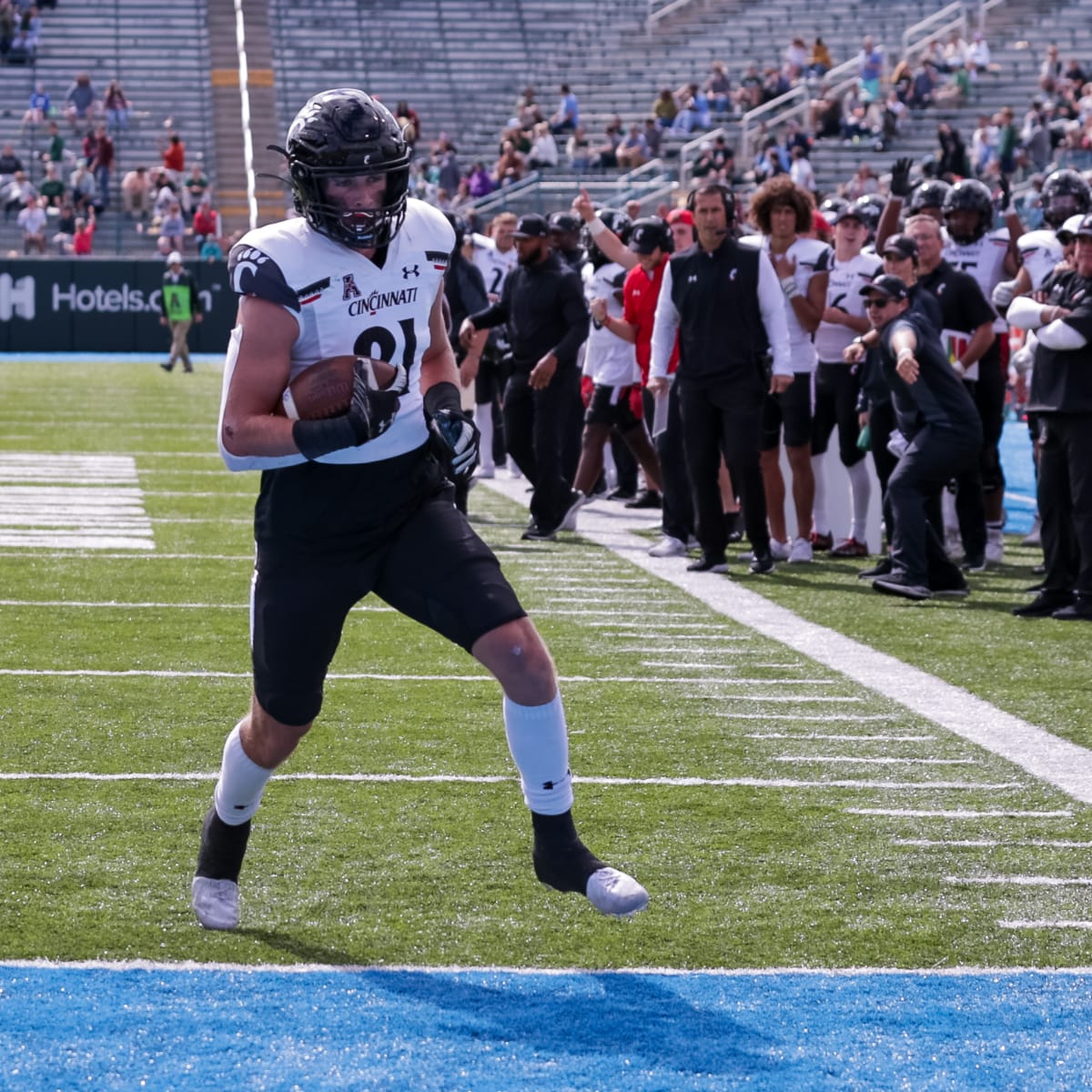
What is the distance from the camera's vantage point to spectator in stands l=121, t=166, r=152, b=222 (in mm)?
34188

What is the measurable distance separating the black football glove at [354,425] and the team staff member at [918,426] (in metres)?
5.38

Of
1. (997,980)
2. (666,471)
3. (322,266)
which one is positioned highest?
(322,266)

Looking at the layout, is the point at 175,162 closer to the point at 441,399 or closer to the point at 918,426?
the point at 918,426

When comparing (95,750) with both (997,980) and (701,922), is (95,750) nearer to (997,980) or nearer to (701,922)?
(701,922)

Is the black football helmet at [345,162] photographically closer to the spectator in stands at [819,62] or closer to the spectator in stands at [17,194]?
the spectator in stands at [819,62]

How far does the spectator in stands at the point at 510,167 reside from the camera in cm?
3222

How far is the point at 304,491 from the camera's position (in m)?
4.00

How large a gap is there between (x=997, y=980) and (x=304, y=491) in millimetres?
1725

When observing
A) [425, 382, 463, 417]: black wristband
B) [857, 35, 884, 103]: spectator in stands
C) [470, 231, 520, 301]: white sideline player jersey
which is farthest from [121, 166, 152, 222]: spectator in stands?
[425, 382, 463, 417]: black wristband

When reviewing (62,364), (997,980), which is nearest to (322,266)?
(997,980)

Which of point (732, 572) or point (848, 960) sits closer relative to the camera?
point (848, 960)

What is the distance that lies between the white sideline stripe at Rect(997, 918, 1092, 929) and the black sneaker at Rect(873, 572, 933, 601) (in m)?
4.90

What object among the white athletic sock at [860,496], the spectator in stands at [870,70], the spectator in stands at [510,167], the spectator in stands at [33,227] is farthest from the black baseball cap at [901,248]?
the spectator in stands at [33,227]

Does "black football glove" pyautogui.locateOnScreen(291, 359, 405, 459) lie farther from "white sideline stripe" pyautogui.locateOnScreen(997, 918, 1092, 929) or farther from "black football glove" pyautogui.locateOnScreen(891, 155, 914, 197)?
"black football glove" pyautogui.locateOnScreen(891, 155, 914, 197)
